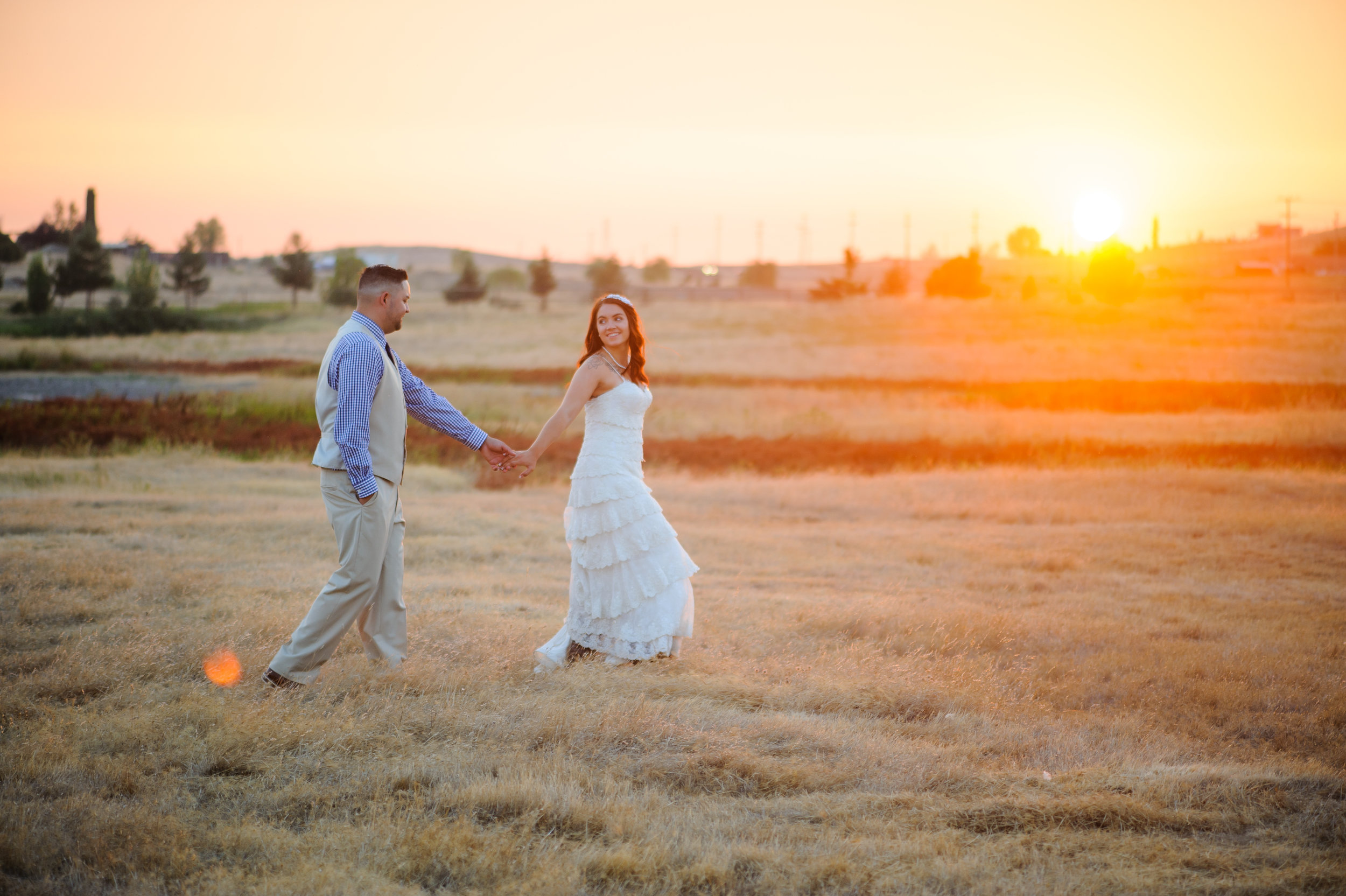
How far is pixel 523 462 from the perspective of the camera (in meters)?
7.08

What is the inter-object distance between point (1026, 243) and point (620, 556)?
180 metres

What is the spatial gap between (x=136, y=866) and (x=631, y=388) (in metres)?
3.98

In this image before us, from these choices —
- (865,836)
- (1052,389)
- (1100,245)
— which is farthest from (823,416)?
(1100,245)

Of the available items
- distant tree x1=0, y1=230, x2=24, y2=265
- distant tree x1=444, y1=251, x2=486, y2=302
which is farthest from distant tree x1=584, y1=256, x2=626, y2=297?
distant tree x1=0, y1=230, x2=24, y2=265

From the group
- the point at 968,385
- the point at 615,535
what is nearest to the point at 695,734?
the point at 615,535

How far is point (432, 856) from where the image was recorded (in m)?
3.82

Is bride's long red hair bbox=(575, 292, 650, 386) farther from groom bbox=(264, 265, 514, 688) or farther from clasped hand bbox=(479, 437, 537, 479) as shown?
groom bbox=(264, 265, 514, 688)

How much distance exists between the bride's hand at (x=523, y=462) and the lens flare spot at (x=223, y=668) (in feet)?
7.45

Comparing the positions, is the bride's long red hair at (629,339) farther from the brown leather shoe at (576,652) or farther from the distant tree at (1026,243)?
the distant tree at (1026,243)

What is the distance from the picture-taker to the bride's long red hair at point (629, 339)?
6633mm

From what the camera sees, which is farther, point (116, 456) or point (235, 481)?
point (116, 456)

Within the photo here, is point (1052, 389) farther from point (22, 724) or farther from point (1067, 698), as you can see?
point (22, 724)

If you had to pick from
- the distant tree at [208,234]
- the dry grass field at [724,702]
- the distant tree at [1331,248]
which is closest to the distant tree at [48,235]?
the distant tree at [208,234]

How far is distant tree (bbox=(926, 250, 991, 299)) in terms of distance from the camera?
88.2 m
